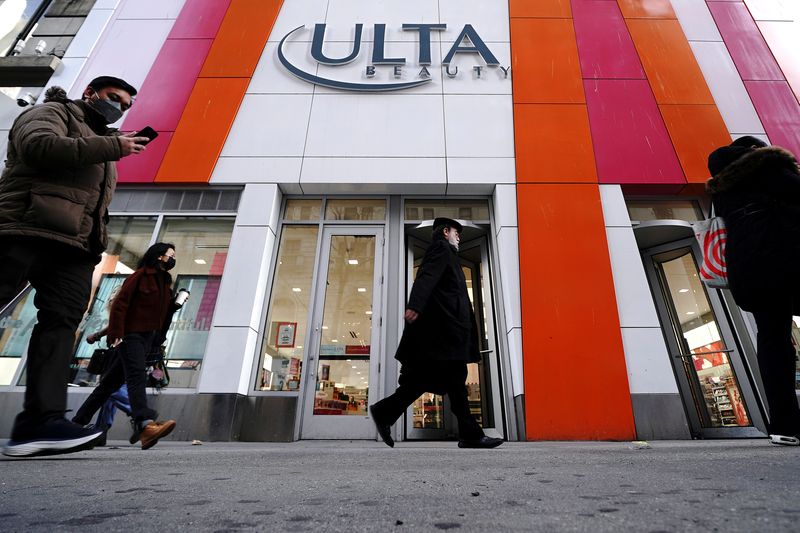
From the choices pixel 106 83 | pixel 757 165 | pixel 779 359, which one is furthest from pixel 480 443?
pixel 106 83

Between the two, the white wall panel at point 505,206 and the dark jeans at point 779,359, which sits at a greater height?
the white wall panel at point 505,206

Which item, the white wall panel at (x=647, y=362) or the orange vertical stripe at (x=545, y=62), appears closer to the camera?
the white wall panel at (x=647, y=362)

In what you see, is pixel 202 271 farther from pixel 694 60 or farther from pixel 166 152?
pixel 694 60

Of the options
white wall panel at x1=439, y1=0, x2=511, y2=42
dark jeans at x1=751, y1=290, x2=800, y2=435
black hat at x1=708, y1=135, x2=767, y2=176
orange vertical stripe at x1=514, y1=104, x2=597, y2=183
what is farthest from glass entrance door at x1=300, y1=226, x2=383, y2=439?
white wall panel at x1=439, y1=0, x2=511, y2=42

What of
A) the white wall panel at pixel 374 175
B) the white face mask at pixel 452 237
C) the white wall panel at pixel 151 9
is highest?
the white wall panel at pixel 151 9

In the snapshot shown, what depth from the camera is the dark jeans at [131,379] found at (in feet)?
10.1

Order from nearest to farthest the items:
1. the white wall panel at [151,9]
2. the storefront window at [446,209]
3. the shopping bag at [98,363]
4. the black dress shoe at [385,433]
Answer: the black dress shoe at [385,433]
the shopping bag at [98,363]
the storefront window at [446,209]
the white wall panel at [151,9]

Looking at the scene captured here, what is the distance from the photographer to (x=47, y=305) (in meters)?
2.03

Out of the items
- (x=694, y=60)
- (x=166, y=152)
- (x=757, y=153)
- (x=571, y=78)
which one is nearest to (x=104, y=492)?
(x=757, y=153)

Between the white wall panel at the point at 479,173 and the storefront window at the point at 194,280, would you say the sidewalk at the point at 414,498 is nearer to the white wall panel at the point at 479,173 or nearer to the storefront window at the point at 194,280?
the storefront window at the point at 194,280

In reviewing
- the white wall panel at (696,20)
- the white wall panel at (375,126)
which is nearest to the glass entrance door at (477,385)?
the white wall panel at (375,126)

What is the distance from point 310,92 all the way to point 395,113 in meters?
1.43

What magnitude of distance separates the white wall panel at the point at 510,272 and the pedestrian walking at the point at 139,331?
12.0 ft

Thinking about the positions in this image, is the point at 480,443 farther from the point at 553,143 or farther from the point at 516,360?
the point at 553,143
